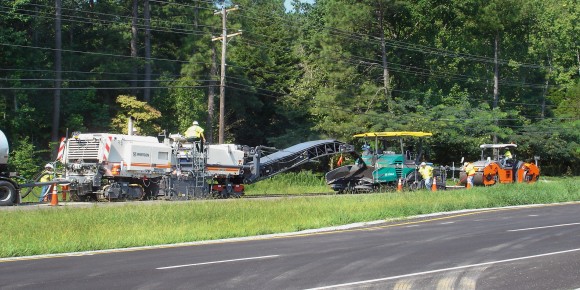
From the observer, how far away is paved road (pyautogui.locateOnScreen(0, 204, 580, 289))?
11320 mm

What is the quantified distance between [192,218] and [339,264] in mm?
8398

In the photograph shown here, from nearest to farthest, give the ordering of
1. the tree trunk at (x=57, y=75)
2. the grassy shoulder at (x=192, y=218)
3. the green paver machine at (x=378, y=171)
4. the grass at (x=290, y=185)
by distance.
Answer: the grassy shoulder at (x=192, y=218)
the green paver machine at (x=378, y=171)
the grass at (x=290, y=185)
the tree trunk at (x=57, y=75)

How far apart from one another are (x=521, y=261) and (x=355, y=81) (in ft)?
151

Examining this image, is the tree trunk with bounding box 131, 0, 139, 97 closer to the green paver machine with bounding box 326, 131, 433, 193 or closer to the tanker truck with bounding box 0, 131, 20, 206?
the green paver machine with bounding box 326, 131, 433, 193

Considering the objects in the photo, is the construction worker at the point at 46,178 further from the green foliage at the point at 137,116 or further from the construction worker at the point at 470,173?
the construction worker at the point at 470,173

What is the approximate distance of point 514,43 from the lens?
7100 centimetres

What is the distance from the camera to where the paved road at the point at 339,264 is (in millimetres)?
11320

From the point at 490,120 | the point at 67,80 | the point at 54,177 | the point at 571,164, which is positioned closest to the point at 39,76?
the point at 67,80

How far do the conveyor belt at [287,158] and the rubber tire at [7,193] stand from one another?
10.4 meters

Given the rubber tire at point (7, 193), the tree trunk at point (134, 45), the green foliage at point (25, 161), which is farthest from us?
the tree trunk at point (134, 45)

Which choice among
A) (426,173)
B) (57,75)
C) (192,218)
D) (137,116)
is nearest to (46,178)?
(192,218)

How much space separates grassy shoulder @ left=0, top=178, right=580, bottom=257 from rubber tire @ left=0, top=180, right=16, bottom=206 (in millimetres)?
3959

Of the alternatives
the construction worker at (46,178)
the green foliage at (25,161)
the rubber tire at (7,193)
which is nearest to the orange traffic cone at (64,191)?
the construction worker at (46,178)

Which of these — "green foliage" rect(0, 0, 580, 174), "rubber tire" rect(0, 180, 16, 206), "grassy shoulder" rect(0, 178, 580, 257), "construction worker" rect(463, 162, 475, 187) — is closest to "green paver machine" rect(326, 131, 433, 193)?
"construction worker" rect(463, 162, 475, 187)
